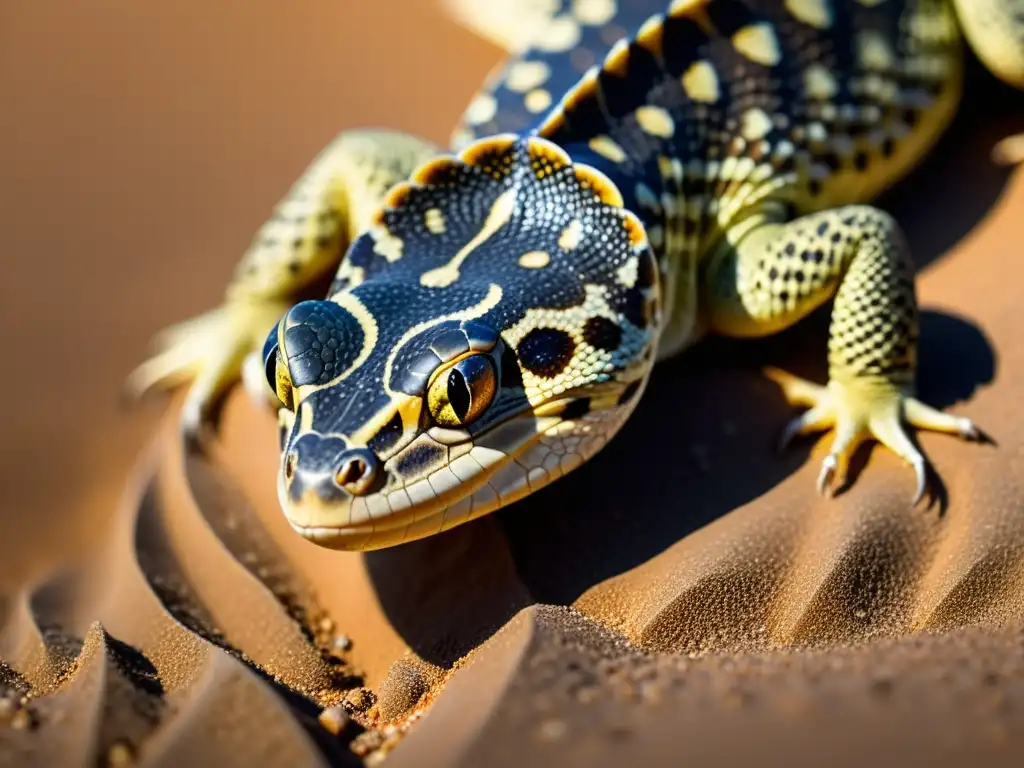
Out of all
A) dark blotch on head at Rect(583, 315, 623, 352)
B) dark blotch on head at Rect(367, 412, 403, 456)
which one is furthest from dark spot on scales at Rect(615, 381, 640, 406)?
dark blotch on head at Rect(367, 412, 403, 456)

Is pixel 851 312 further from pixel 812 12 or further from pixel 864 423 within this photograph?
pixel 812 12

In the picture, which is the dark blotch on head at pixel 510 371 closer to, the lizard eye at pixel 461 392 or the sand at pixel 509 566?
the lizard eye at pixel 461 392

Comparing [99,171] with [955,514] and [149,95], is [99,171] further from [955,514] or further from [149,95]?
[955,514]

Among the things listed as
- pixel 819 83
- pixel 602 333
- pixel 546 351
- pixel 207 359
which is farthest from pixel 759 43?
pixel 207 359

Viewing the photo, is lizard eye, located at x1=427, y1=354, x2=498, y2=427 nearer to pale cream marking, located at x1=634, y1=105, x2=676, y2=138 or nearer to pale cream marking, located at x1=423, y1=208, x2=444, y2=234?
pale cream marking, located at x1=423, y1=208, x2=444, y2=234

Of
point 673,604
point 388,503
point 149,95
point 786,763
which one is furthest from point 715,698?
point 149,95

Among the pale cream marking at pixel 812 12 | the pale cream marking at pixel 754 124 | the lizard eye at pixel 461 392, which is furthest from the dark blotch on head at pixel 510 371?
the pale cream marking at pixel 812 12
